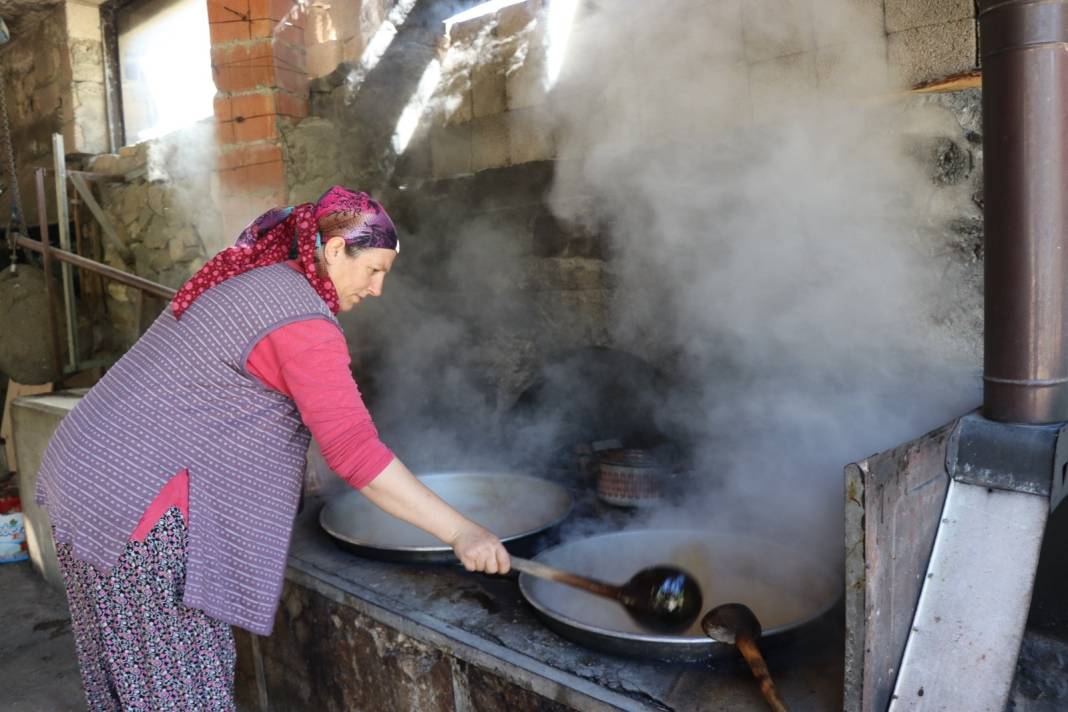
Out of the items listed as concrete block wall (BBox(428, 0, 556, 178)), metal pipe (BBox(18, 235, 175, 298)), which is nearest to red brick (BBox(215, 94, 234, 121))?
metal pipe (BBox(18, 235, 175, 298))

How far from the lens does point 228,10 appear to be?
159 inches

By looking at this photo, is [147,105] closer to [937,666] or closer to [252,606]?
[252,606]

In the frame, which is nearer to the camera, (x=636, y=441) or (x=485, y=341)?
(x=636, y=441)

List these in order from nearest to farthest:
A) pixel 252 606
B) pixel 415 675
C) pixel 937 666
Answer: pixel 937 666
pixel 252 606
pixel 415 675

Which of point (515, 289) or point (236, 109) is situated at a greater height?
point (236, 109)

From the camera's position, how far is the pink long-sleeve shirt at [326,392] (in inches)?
69.0

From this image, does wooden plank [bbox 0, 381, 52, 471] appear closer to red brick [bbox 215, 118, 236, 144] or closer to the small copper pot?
red brick [bbox 215, 118, 236, 144]

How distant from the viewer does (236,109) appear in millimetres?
4121

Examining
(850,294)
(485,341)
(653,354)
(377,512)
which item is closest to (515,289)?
(485,341)

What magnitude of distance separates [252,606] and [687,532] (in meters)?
1.34

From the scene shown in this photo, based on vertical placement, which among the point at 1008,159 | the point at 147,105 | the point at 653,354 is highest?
the point at 147,105

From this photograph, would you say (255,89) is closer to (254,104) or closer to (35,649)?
(254,104)

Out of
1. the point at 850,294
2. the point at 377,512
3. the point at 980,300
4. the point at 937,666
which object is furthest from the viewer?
the point at 377,512

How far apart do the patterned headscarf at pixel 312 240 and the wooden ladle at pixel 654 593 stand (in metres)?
0.89
